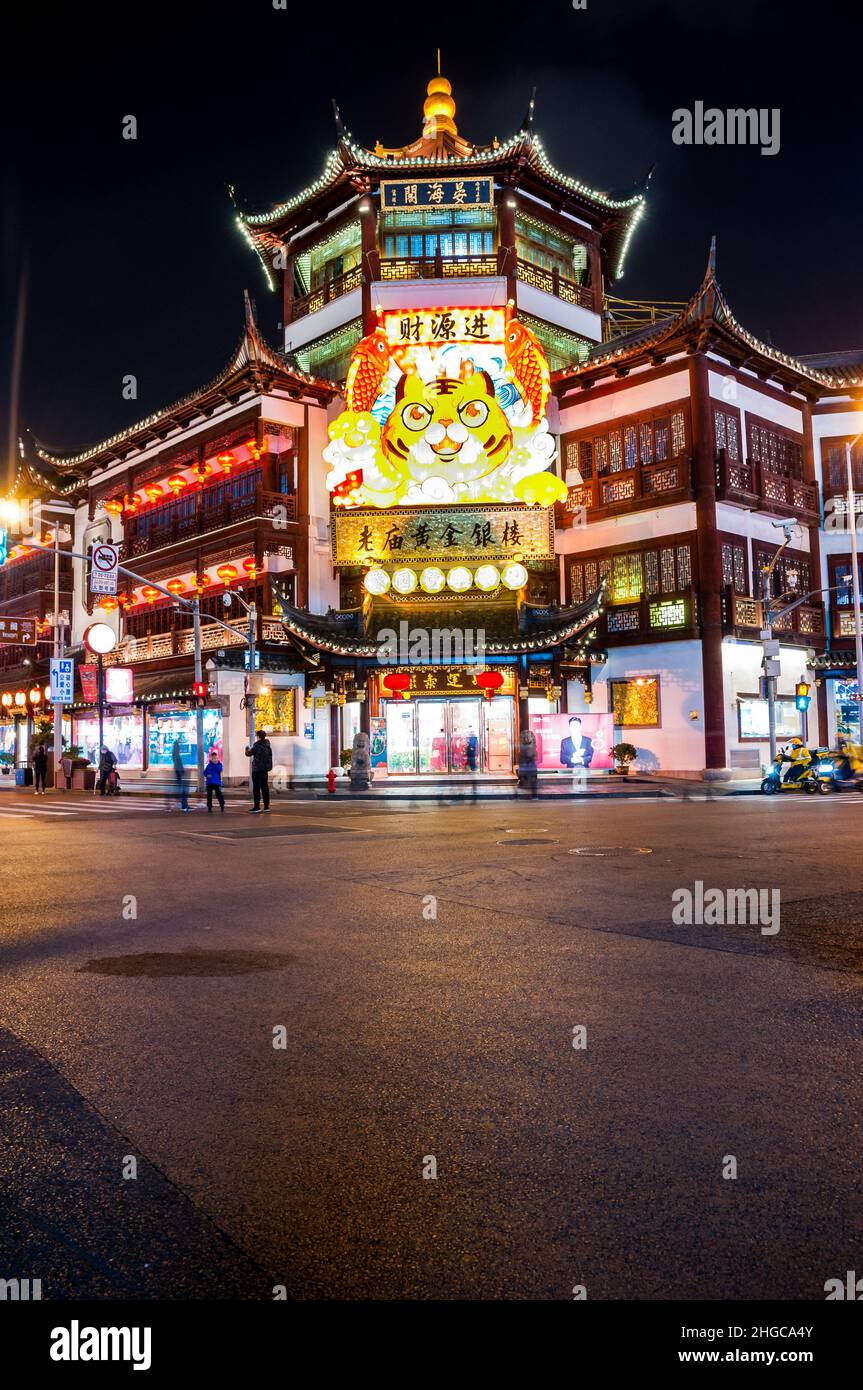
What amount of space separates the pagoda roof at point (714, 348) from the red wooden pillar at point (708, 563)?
1075 millimetres

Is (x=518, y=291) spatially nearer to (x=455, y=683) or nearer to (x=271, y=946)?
(x=455, y=683)

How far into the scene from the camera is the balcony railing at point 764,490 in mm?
32781

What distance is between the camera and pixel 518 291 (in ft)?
120

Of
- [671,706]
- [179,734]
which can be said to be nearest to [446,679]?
[671,706]

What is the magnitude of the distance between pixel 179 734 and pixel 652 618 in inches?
777

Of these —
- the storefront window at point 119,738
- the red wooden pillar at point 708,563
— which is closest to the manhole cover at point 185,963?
the red wooden pillar at point 708,563

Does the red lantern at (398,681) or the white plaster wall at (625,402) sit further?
the white plaster wall at (625,402)

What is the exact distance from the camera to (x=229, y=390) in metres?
37.6

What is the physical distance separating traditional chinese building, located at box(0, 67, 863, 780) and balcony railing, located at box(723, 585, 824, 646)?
119mm

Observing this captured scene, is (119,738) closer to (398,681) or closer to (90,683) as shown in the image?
(90,683)

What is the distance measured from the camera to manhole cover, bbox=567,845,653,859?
12.1m

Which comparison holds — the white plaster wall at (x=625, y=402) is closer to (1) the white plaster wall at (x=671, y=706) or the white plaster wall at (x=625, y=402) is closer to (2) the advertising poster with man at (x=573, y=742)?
(1) the white plaster wall at (x=671, y=706)

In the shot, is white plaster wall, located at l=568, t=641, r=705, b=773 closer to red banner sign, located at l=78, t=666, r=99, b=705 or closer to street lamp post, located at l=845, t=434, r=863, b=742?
street lamp post, located at l=845, t=434, r=863, b=742
